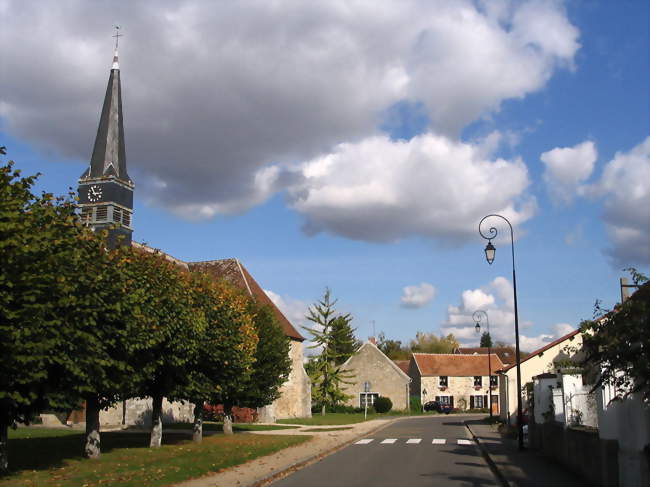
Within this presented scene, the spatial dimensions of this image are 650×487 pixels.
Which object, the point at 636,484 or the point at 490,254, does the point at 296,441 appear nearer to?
the point at 490,254

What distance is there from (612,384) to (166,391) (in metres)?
14.7

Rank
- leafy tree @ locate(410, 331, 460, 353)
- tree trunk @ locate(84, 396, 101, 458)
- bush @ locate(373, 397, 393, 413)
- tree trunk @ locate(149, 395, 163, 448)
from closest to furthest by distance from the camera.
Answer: tree trunk @ locate(84, 396, 101, 458)
tree trunk @ locate(149, 395, 163, 448)
bush @ locate(373, 397, 393, 413)
leafy tree @ locate(410, 331, 460, 353)

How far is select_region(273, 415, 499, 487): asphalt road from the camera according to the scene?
1384 centimetres

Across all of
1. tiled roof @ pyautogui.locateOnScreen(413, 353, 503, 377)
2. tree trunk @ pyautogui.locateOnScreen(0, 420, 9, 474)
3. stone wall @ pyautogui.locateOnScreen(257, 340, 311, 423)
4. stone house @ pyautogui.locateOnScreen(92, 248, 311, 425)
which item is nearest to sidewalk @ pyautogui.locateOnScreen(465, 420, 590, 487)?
tree trunk @ pyautogui.locateOnScreen(0, 420, 9, 474)

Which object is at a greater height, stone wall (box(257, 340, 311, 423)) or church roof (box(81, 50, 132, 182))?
church roof (box(81, 50, 132, 182))

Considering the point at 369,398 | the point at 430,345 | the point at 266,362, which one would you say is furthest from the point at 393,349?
the point at 266,362

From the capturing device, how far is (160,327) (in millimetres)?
18359

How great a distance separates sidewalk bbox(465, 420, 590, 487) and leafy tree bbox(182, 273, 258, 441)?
8813mm

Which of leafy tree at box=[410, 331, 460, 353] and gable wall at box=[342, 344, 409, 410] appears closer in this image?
gable wall at box=[342, 344, 409, 410]

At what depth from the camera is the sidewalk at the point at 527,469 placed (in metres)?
13.0

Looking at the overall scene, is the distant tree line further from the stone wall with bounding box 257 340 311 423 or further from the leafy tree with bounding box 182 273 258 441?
the stone wall with bounding box 257 340 311 423

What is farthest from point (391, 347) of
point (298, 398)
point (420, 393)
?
point (298, 398)

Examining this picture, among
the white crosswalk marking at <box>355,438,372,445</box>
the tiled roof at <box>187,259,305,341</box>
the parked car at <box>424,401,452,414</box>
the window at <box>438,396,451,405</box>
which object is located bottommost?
the parked car at <box>424,401,452,414</box>

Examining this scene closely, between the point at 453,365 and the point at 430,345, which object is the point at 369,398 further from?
the point at 430,345
